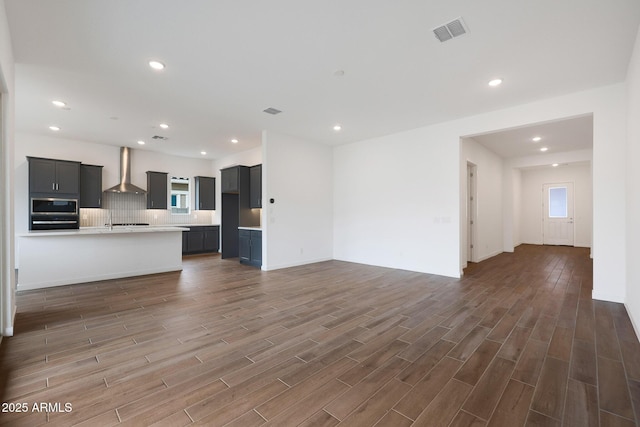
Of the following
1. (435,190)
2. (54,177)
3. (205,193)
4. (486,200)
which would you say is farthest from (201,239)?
(486,200)

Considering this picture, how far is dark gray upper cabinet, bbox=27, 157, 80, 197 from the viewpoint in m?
6.27

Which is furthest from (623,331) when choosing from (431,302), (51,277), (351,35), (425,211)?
(51,277)

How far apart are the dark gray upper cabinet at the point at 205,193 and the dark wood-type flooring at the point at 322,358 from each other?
4.87m

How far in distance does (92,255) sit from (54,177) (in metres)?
2.92

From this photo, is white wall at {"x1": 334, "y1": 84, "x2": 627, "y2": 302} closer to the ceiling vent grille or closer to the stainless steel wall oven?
the ceiling vent grille

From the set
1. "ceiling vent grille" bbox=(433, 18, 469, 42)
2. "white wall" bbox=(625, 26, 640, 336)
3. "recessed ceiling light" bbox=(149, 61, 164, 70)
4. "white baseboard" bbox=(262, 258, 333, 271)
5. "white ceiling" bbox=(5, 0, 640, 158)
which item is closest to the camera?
"white ceiling" bbox=(5, 0, 640, 158)

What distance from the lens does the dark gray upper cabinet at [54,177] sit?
20.6 feet

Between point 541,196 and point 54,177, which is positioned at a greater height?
point 54,177

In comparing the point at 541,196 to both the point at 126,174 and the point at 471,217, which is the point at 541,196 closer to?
the point at 471,217

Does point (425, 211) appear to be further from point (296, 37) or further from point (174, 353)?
point (174, 353)

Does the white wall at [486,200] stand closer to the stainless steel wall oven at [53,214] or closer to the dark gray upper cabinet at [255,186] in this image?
the dark gray upper cabinet at [255,186]

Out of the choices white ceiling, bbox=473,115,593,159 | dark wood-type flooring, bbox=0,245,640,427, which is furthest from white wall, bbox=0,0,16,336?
white ceiling, bbox=473,115,593,159

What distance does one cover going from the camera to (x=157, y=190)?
27.1ft

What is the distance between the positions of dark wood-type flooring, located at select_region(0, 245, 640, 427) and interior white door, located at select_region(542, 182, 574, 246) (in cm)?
767
